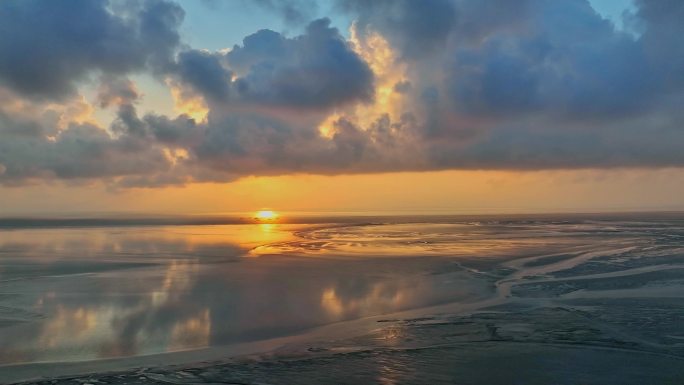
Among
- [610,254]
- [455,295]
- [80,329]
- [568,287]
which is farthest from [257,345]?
[610,254]

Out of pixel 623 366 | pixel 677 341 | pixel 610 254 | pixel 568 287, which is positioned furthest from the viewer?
pixel 610 254

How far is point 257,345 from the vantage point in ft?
39.7

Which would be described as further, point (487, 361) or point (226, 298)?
point (226, 298)

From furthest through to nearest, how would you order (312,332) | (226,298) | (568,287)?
(568,287)
(226,298)
(312,332)

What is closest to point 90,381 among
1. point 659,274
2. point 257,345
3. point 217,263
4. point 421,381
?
point 257,345

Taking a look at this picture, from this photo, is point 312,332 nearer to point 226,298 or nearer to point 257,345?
point 257,345

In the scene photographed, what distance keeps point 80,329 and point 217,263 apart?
49.2 ft

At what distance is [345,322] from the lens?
1434 cm

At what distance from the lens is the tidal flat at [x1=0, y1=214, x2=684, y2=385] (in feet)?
33.0

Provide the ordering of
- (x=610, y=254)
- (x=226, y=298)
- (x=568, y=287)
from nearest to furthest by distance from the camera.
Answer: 1. (x=226, y=298)
2. (x=568, y=287)
3. (x=610, y=254)

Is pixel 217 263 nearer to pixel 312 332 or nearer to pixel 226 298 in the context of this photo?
pixel 226 298

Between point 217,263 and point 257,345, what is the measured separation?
1690 cm

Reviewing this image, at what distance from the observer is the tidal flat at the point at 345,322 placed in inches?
396

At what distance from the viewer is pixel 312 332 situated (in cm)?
1330
